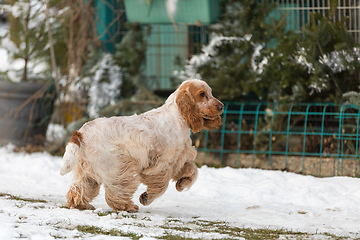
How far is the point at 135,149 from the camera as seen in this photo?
4.73m

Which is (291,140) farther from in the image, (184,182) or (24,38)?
(24,38)

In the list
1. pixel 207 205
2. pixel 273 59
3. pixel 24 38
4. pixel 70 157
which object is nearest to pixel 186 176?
pixel 207 205

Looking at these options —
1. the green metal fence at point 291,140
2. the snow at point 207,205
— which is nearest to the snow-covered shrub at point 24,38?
the snow at point 207,205

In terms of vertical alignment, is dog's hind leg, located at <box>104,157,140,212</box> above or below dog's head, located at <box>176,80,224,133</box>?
below

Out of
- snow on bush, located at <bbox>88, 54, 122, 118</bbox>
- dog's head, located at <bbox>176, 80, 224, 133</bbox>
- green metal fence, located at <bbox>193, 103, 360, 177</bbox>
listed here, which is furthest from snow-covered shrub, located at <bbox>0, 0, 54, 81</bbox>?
dog's head, located at <bbox>176, 80, 224, 133</bbox>

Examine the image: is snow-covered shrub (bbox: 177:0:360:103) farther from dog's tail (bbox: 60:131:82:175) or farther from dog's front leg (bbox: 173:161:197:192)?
dog's tail (bbox: 60:131:82:175)

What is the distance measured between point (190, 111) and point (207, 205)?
50.3 inches

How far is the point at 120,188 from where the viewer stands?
4738mm

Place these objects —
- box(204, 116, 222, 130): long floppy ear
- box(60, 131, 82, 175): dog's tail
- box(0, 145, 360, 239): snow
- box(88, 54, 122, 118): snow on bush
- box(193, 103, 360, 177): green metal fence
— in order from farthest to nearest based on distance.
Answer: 1. box(88, 54, 122, 118): snow on bush
2. box(193, 103, 360, 177): green metal fence
3. box(204, 116, 222, 130): long floppy ear
4. box(60, 131, 82, 175): dog's tail
5. box(0, 145, 360, 239): snow

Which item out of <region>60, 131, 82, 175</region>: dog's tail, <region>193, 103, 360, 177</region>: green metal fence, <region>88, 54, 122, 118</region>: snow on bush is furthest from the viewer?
<region>88, 54, 122, 118</region>: snow on bush

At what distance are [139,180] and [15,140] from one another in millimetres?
5009

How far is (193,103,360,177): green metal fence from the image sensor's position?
7.32m

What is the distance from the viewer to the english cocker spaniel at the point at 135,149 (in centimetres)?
471

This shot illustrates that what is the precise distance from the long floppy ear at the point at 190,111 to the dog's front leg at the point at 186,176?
0.38 metres
